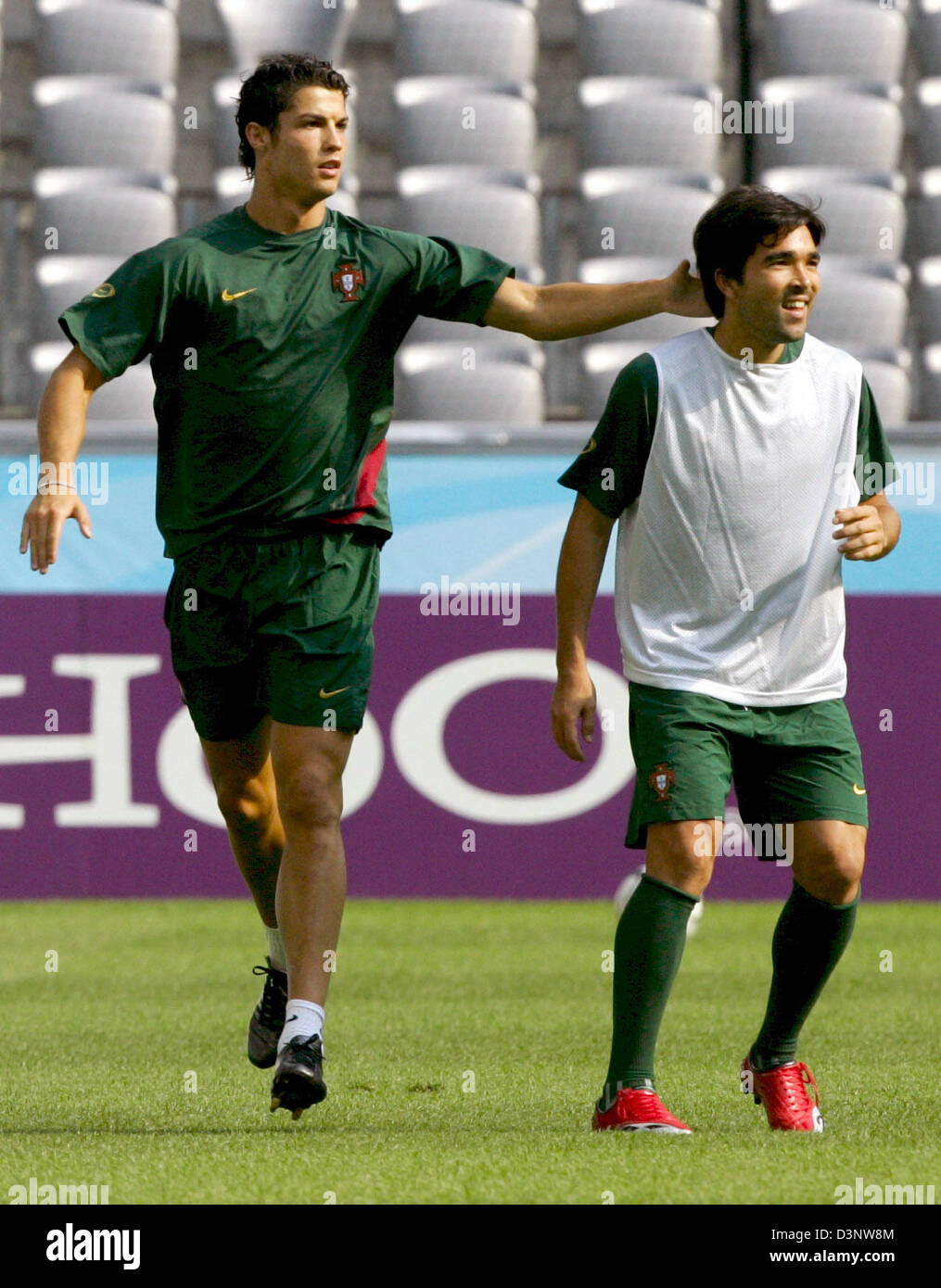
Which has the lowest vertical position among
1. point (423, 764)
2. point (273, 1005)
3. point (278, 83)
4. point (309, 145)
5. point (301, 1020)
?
point (423, 764)

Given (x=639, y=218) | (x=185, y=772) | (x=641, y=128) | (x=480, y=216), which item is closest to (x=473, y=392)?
(x=480, y=216)

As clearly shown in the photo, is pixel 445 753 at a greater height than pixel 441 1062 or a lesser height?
lesser

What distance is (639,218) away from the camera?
10.2 metres

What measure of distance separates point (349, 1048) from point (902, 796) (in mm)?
3465

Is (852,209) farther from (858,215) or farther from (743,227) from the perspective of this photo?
(743,227)

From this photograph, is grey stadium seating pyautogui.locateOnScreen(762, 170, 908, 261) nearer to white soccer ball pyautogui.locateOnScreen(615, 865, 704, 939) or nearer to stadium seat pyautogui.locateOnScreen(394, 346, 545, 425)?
stadium seat pyautogui.locateOnScreen(394, 346, 545, 425)

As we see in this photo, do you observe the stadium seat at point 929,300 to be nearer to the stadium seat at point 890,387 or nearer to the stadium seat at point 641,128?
the stadium seat at point 890,387

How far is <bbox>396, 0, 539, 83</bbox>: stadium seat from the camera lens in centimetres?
1048

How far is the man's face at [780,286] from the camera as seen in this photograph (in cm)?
379

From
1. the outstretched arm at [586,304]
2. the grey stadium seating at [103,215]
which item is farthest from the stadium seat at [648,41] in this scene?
the outstretched arm at [586,304]

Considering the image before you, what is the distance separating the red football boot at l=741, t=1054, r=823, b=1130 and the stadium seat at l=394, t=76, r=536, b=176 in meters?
7.08

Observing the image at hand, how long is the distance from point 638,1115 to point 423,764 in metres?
4.36

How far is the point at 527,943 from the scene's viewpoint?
711 cm

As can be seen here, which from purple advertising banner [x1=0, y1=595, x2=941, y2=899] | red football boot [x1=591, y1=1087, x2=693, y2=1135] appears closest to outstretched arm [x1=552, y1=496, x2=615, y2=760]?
red football boot [x1=591, y1=1087, x2=693, y2=1135]
